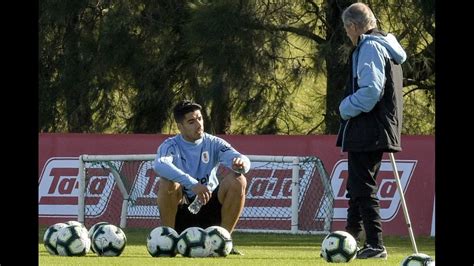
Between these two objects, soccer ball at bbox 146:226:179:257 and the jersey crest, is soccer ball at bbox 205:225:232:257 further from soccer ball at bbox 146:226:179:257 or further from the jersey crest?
the jersey crest

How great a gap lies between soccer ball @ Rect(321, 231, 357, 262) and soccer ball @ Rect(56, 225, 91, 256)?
203 centimetres

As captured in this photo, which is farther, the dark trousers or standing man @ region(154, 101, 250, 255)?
standing man @ region(154, 101, 250, 255)

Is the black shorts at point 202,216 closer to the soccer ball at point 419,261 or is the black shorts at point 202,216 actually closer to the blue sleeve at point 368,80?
the blue sleeve at point 368,80

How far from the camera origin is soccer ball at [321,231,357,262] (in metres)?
10.4

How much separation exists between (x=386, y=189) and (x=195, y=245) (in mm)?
6003

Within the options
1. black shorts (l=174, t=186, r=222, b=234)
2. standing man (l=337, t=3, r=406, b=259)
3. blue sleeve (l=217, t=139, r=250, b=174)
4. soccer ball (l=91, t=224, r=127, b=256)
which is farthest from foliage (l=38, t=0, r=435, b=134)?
soccer ball (l=91, t=224, r=127, b=256)

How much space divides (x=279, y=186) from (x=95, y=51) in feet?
24.0

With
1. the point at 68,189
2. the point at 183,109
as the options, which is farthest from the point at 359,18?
the point at 68,189

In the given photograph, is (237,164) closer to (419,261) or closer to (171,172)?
(171,172)

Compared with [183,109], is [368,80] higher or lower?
higher

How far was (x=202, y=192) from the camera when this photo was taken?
11.7 metres
